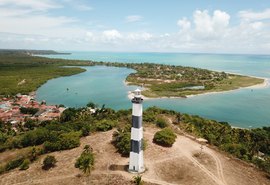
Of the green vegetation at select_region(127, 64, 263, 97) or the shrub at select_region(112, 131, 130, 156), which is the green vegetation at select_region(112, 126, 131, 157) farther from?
the green vegetation at select_region(127, 64, 263, 97)

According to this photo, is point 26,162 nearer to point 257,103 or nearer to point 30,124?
point 30,124

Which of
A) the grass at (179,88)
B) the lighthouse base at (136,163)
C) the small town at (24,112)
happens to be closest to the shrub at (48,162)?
the lighthouse base at (136,163)

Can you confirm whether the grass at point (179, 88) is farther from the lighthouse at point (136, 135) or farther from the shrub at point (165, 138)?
the lighthouse at point (136, 135)

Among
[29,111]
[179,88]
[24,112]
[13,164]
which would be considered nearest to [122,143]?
[13,164]

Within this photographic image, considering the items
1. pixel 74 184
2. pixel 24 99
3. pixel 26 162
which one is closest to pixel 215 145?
pixel 74 184

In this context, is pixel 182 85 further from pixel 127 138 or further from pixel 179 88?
pixel 127 138

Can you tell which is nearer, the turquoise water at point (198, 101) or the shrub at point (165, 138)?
the shrub at point (165, 138)
